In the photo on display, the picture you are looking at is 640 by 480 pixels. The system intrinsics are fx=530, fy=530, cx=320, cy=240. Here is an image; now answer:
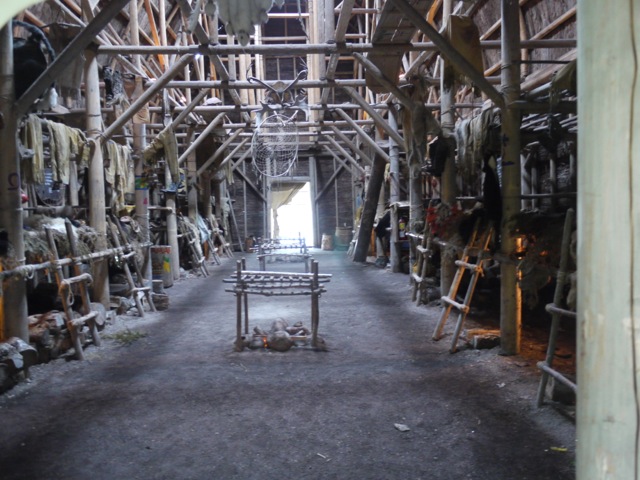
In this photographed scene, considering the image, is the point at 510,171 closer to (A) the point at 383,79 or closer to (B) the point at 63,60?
(A) the point at 383,79

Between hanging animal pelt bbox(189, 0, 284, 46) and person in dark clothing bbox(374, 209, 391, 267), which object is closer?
hanging animal pelt bbox(189, 0, 284, 46)

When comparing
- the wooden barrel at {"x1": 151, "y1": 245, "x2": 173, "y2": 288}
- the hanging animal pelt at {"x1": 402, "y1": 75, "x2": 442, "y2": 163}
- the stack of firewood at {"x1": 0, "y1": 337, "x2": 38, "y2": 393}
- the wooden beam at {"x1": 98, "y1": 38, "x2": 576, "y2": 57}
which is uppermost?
the wooden beam at {"x1": 98, "y1": 38, "x2": 576, "y2": 57}

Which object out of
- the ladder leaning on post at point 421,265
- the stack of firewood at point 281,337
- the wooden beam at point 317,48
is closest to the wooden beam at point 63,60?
the wooden beam at point 317,48

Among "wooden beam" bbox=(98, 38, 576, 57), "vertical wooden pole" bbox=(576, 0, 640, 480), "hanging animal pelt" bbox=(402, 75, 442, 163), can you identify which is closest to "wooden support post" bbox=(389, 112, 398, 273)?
"hanging animal pelt" bbox=(402, 75, 442, 163)

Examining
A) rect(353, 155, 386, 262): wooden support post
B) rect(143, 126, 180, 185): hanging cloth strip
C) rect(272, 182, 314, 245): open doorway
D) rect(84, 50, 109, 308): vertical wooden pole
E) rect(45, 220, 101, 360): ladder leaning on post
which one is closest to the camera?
rect(45, 220, 101, 360): ladder leaning on post

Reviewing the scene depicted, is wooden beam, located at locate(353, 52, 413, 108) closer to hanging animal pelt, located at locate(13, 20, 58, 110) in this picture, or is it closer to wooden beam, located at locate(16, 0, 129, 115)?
wooden beam, located at locate(16, 0, 129, 115)

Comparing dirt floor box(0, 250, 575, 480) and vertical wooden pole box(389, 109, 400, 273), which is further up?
vertical wooden pole box(389, 109, 400, 273)

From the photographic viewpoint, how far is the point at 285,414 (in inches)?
171

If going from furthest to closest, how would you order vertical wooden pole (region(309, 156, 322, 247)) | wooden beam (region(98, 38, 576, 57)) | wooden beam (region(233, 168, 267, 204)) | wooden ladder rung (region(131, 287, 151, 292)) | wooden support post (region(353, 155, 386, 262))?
vertical wooden pole (region(309, 156, 322, 247)) < wooden beam (region(233, 168, 267, 204)) < wooden support post (region(353, 155, 386, 262)) < wooden ladder rung (region(131, 287, 151, 292)) < wooden beam (region(98, 38, 576, 57))

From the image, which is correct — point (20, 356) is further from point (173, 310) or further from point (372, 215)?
point (372, 215)

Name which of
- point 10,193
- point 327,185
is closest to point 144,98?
point 10,193

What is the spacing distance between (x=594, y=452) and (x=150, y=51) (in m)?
7.58

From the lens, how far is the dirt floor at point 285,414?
3.45 m

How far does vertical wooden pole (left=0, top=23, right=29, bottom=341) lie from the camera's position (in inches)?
213
